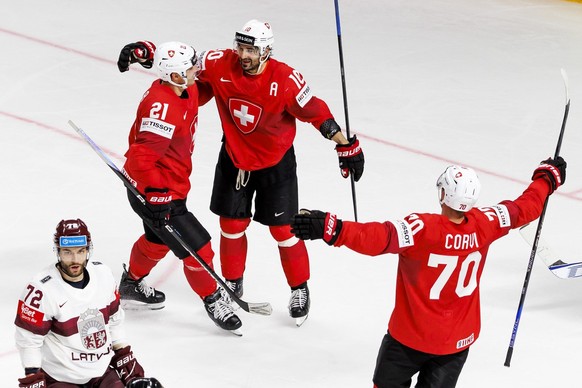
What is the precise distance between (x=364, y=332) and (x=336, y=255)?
2.72 ft

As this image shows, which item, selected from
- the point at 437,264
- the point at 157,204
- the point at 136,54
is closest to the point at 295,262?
the point at 157,204

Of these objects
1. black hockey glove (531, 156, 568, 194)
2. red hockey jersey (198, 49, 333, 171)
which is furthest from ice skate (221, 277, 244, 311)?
black hockey glove (531, 156, 568, 194)

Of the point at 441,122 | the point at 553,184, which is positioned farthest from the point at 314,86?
the point at 553,184

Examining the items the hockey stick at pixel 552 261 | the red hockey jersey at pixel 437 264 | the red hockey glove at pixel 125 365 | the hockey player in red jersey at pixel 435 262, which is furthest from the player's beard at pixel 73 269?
the hockey stick at pixel 552 261

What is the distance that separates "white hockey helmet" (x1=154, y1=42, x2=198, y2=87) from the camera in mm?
5195

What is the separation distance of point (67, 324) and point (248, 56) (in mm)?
1681

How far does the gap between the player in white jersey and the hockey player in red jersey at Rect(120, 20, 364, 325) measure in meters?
1.41

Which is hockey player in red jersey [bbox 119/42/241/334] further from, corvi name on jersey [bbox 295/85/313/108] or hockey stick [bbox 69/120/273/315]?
corvi name on jersey [bbox 295/85/313/108]

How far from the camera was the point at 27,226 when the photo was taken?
257 inches

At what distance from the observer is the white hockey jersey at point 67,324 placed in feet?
13.5

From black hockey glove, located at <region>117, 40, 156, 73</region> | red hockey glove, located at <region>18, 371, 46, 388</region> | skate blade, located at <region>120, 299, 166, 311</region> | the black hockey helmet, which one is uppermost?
black hockey glove, located at <region>117, 40, 156, 73</region>

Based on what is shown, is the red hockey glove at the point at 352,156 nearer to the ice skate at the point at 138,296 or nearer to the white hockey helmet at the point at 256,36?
the white hockey helmet at the point at 256,36

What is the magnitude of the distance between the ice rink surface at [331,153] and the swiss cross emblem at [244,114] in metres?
0.91

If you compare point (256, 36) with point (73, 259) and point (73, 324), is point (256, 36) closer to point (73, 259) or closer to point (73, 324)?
point (73, 259)
